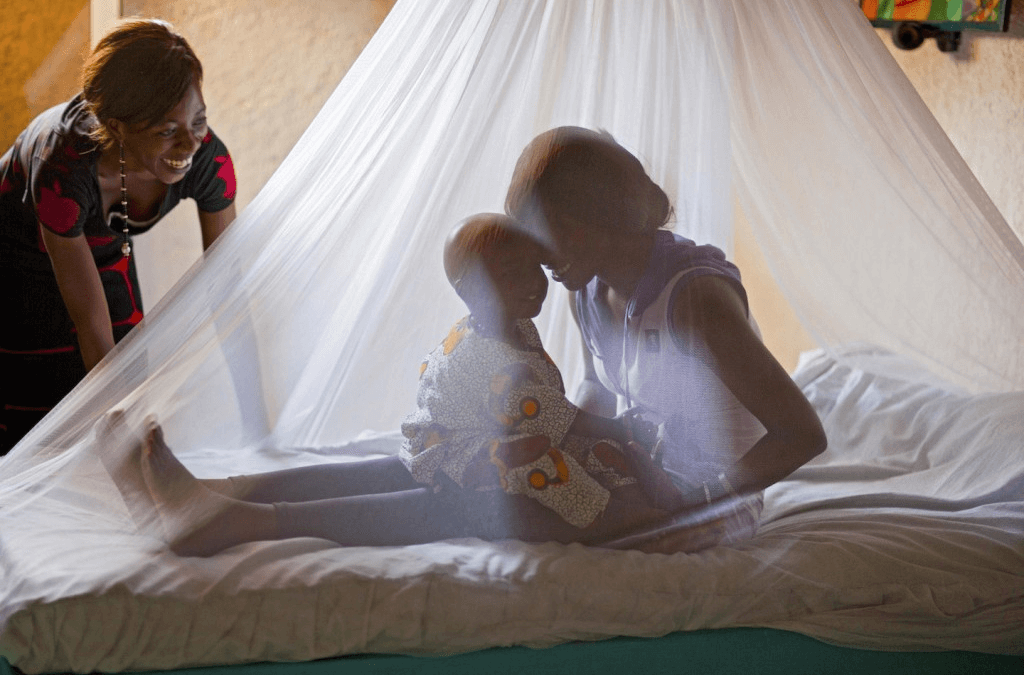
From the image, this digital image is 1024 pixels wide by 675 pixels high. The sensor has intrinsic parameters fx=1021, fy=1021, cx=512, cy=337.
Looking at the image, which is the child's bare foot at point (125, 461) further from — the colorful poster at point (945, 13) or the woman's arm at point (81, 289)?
the colorful poster at point (945, 13)

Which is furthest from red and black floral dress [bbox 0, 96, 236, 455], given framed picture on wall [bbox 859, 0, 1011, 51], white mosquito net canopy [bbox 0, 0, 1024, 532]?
framed picture on wall [bbox 859, 0, 1011, 51]

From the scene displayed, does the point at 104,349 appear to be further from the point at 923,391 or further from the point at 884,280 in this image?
the point at 923,391

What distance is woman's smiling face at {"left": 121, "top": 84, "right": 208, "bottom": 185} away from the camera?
1.72 metres

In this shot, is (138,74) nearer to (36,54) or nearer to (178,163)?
(178,163)

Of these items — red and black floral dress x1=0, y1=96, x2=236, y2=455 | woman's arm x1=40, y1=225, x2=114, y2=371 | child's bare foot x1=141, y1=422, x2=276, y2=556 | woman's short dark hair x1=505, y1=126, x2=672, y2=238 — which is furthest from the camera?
red and black floral dress x1=0, y1=96, x2=236, y2=455

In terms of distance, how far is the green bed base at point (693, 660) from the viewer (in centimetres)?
137

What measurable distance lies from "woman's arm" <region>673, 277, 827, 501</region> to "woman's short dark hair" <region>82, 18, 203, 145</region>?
908mm

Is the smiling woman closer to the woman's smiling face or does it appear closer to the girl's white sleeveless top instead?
the woman's smiling face

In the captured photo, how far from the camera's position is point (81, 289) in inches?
72.0

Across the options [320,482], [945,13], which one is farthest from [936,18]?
[320,482]

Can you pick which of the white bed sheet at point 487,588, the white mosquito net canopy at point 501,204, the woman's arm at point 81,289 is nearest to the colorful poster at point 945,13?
the white mosquito net canopy at point 501,204

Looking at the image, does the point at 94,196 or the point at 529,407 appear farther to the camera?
the point at 94,196

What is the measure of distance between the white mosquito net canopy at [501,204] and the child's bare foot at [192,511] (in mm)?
82

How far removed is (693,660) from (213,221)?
129cm
